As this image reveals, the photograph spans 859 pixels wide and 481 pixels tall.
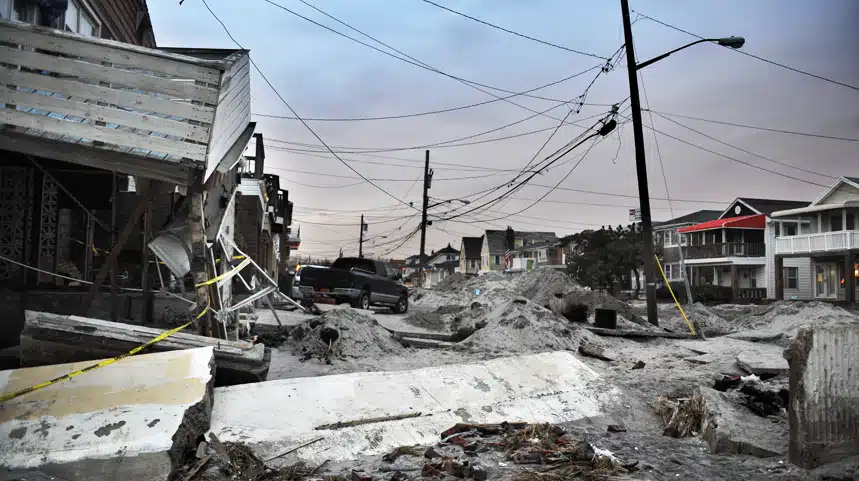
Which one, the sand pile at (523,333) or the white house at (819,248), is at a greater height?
the white house at (819,248)

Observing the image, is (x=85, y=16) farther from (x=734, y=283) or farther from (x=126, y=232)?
(x=734, y=283)

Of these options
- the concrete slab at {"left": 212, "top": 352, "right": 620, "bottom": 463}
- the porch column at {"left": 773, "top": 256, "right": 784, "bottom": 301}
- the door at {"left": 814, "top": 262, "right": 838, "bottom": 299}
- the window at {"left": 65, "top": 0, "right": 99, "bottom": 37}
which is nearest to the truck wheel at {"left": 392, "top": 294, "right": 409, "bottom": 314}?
the window at {"left": 65, "top": 0, "right": 99, "bottom": 37}

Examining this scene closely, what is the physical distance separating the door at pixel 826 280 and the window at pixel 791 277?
6.40 ft

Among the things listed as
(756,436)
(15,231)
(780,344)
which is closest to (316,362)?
(15,231)

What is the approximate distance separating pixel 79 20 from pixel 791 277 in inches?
1682

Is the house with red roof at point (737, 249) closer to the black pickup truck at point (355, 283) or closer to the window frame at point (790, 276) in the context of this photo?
the window frame at point (790, 276)

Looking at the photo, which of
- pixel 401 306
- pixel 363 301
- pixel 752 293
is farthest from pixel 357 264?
pixel 752 293

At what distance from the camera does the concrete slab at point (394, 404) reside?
18.0 ft

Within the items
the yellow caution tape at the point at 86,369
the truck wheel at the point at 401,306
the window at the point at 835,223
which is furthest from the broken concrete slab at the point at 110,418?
the window at the point at 835,223

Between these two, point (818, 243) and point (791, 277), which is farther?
point (791, 277)

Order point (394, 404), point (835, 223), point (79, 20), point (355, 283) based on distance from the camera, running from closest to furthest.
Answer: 1. point (394, 404)
2. point (79, 20)
3. point (355, 283)
4. point (835, 223)

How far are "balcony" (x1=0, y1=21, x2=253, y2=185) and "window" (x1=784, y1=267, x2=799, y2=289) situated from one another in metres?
42.0

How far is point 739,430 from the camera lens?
5.47m

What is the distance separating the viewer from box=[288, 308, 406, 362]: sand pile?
420 inches
